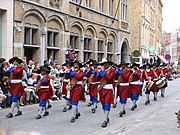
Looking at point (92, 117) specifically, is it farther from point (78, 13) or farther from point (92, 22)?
point (92, 22)

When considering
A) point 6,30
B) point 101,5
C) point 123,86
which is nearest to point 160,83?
point 123,86

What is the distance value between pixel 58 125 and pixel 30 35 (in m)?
10.5

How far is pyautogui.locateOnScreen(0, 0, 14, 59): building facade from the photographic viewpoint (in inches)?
672

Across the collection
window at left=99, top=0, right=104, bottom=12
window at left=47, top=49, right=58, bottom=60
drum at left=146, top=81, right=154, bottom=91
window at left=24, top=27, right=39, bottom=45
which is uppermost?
window at left=99, top=0, right=104, bottom=12

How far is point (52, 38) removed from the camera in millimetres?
21812

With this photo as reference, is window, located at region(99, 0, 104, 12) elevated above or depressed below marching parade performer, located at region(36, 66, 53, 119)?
above

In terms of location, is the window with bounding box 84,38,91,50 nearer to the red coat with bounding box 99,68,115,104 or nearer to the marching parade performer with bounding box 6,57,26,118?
the marching parade performer with bounding box 6,57,26,118

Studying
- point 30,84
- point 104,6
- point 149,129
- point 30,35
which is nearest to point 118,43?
point 104,6

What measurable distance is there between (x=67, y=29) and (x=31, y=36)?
→ 3780 mm

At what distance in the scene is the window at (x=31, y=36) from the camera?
764 inches

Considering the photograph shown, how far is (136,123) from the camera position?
10.4 meters

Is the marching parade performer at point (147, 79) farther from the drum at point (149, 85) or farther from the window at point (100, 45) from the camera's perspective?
the window at point (100, 45)

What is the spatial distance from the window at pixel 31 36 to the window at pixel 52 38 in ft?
4.98

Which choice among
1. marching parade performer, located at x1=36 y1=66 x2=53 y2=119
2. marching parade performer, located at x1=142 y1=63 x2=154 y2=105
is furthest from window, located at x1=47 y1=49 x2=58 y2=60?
marching parade performer, located at x1=36 y1=66 x2=53 y2=119
